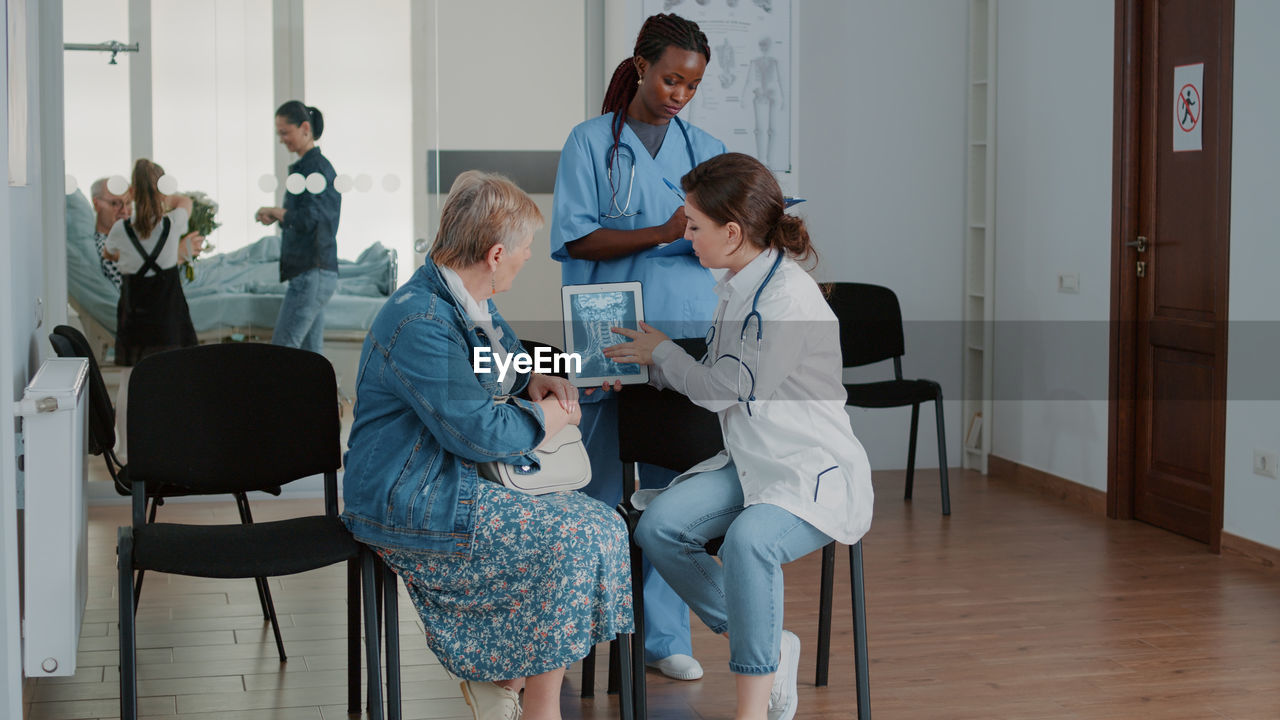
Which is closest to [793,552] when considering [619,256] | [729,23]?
[619,256]

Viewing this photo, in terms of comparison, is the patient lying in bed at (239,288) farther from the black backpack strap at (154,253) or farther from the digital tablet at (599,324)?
the digital tablet at (599,324)

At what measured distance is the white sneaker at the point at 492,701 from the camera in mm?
2465

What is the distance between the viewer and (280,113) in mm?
4941

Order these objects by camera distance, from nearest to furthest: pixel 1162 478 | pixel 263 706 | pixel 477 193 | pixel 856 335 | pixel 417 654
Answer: pixel 477 193 < pixel 263 706 < pixel 417 654 < pixel 1162 478 < pixel 856 335

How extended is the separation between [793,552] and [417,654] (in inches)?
49.6

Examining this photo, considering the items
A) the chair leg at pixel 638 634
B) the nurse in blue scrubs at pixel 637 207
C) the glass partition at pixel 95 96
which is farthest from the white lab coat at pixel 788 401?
the glass partition at pixel 95 96

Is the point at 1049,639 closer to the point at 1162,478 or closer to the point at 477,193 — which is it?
the point at 1162,478

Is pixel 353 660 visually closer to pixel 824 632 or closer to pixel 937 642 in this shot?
pixel 824 632

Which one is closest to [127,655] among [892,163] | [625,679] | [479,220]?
[625,679]

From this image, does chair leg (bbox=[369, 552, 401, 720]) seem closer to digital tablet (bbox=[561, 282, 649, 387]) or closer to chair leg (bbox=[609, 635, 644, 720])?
chair leg (bbox=[609, 635, 644, 720])

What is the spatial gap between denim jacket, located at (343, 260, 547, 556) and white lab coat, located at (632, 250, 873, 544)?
1.37ft

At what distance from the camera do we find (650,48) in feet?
9.37

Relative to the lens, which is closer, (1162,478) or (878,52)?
(1162,478)

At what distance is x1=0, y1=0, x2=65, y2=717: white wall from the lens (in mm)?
2197
